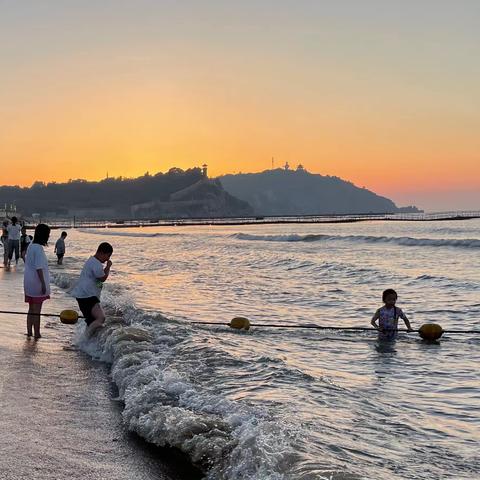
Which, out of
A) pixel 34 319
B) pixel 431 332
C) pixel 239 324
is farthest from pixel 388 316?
pixel 34 319

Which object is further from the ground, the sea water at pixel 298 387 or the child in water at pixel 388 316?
the child in water at pixel 388 316

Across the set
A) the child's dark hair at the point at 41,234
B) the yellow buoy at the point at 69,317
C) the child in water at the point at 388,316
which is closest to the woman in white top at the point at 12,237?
the yellow buoy at the point at 69,317

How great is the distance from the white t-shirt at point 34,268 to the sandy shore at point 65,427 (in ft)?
3.96

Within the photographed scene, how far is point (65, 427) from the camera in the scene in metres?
5.22

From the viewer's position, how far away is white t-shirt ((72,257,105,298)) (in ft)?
28.7

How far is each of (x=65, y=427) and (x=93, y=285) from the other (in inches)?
148

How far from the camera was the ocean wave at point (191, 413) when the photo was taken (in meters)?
4.36

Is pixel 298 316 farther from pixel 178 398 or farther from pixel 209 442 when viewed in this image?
pixel 209 442

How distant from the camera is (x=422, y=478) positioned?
4316mm

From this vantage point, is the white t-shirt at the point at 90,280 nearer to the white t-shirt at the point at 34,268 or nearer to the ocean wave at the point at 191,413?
the ocean wave at the point at 191,413

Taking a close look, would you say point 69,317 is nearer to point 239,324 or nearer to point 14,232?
point 239,324

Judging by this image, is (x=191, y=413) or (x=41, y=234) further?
(x=41, y=234)

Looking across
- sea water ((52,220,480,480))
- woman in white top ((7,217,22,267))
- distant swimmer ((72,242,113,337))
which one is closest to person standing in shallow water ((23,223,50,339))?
sea water ((52,220,480,480))

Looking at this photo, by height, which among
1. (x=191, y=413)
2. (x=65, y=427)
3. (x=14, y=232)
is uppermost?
(x=14, y=232)
